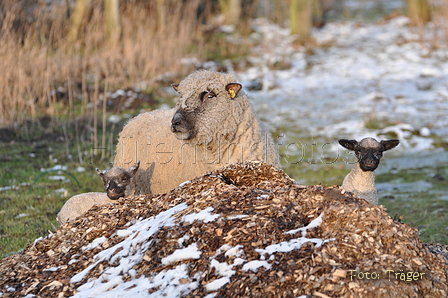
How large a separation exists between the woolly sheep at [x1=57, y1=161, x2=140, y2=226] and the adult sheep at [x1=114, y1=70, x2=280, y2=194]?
666mm

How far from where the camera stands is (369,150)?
579cm

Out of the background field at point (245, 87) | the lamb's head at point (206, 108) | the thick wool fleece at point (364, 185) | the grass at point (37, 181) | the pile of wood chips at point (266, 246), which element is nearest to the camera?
the pile of wood chips at point (266, 246)

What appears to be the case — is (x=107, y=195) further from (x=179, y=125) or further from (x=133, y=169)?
(x=179, y=125)

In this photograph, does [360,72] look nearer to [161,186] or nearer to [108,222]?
[161,186]

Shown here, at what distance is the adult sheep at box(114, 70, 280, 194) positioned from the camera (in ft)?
19.7

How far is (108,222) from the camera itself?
473 cm

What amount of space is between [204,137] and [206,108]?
35cm

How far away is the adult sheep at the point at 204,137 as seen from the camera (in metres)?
6.00

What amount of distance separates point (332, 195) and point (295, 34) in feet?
61.1

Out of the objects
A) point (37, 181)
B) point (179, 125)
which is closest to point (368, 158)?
point (179, 125)

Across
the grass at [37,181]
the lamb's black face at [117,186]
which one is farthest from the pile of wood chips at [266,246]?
the grass at [37,181]

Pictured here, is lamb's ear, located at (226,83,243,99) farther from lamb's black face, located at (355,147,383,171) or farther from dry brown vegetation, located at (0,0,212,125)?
dry brown vegetation, located at (0,0,212,125)

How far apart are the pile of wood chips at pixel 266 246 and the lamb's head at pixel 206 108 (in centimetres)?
116

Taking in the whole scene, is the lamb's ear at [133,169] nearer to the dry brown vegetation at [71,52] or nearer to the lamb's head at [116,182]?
the lamb's head at [116,182]
